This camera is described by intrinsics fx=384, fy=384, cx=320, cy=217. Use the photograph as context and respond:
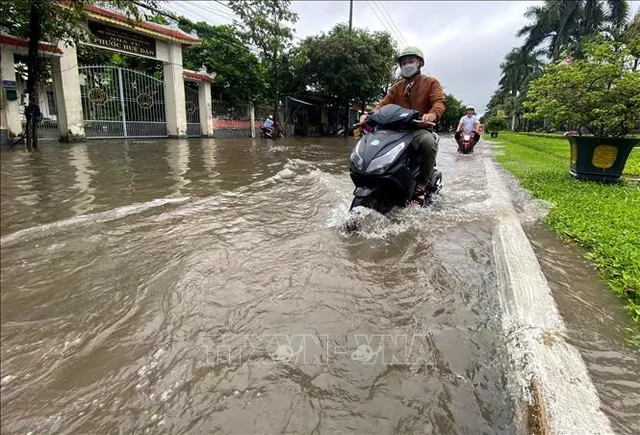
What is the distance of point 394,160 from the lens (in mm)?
3355

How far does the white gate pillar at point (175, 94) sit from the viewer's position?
14.8 metres

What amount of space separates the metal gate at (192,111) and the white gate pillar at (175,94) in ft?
4.30

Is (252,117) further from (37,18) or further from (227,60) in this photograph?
(37,18)

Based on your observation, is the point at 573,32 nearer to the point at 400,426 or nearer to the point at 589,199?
the point at 589,199

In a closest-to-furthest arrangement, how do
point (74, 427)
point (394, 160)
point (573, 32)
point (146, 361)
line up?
point (74, 427) < point (146, 361) < point (394, 160) < point (573, 32)

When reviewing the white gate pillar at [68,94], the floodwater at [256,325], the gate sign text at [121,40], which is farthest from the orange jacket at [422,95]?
the gate sign text at [121,40]

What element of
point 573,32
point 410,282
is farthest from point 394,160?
point 573,32

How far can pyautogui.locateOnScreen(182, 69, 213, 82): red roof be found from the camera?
1587 cm

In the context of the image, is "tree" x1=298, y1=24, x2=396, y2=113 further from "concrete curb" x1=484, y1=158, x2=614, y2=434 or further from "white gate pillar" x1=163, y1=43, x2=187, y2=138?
"concrete curb" x1=484, y1=158, x2=614, y2=434

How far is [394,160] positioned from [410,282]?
1.26m

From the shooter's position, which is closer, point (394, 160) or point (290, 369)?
point (290, 369)

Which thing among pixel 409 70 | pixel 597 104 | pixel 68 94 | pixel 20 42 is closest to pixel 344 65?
pixel 68 94

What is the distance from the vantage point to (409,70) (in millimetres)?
4160

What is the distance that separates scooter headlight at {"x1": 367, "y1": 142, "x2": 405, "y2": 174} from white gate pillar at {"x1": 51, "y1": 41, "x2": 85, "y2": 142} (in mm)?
11188
